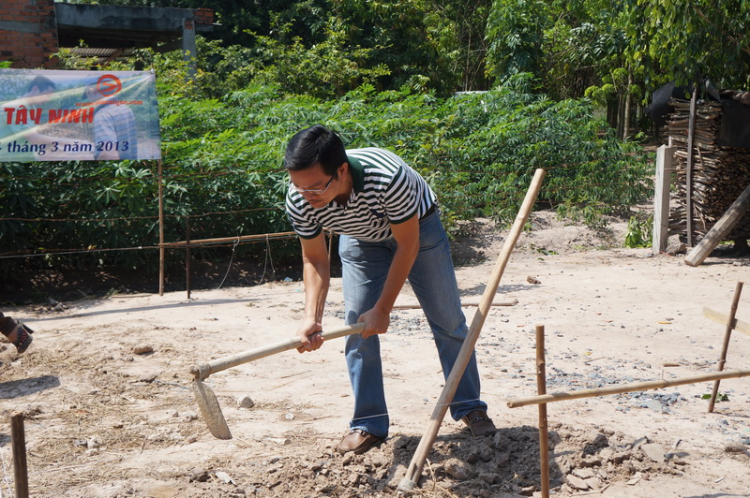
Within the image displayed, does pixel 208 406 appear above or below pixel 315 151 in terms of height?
below

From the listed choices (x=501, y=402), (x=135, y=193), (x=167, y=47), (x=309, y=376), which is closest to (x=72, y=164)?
(x=135, y=193)

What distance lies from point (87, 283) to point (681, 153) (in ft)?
24.5

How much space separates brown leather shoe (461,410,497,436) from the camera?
11.4 feet

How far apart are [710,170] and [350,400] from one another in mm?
6534

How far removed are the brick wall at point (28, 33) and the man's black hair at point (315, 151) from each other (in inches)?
401

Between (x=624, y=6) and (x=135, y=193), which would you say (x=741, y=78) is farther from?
(x=135, y=193)

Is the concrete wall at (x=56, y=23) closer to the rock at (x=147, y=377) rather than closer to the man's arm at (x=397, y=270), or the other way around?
the rock at (x=147, y=377)

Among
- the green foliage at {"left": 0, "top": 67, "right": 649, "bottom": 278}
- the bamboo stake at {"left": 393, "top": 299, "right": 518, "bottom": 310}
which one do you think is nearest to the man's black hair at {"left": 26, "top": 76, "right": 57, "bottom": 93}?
the green foliage at {"left": 0, "top": 67, "right": 649, "bottom": 278}

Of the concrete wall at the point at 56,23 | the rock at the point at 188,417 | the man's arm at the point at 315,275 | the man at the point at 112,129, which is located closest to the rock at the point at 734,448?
the man's arm at the point at 315,275

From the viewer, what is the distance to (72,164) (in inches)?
315

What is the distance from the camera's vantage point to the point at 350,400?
4348mm

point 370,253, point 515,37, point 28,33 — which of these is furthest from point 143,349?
point 515,37

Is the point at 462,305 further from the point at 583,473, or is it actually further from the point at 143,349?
the point at 583,473

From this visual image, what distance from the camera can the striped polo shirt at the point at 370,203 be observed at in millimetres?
2920
